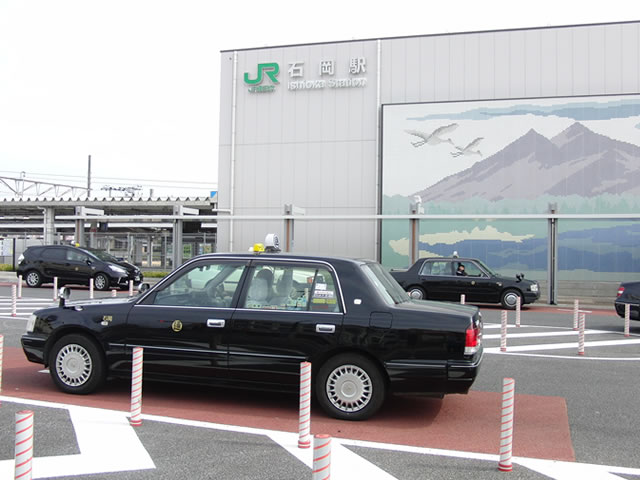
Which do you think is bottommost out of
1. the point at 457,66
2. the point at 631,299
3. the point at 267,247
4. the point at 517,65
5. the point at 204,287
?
the point at 631,299

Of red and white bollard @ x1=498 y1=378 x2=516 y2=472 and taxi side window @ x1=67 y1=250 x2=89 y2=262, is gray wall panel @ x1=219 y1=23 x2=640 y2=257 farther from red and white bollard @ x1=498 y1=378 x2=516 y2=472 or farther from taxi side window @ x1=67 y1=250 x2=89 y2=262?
red and white bollard @ x1=498 y1=378 x2=516 y2=472

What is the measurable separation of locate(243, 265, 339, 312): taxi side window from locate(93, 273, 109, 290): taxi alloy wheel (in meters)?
16.1

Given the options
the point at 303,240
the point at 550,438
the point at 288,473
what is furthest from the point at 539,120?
the point at 288,473

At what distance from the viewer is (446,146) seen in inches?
1099

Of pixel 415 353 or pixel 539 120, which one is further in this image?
pixel 539 120

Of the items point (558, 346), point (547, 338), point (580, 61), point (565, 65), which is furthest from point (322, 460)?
point (580, 61)

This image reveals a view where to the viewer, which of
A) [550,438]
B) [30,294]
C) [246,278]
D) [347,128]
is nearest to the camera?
[550,438]

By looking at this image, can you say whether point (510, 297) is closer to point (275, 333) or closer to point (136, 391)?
point (275, 333)

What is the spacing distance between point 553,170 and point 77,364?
23.9m

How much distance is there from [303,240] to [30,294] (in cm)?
1272

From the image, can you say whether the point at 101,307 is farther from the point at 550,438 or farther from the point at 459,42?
the point at 459,42

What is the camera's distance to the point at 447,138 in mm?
27859

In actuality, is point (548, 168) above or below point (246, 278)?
above

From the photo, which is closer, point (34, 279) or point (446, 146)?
point (34, 279)
